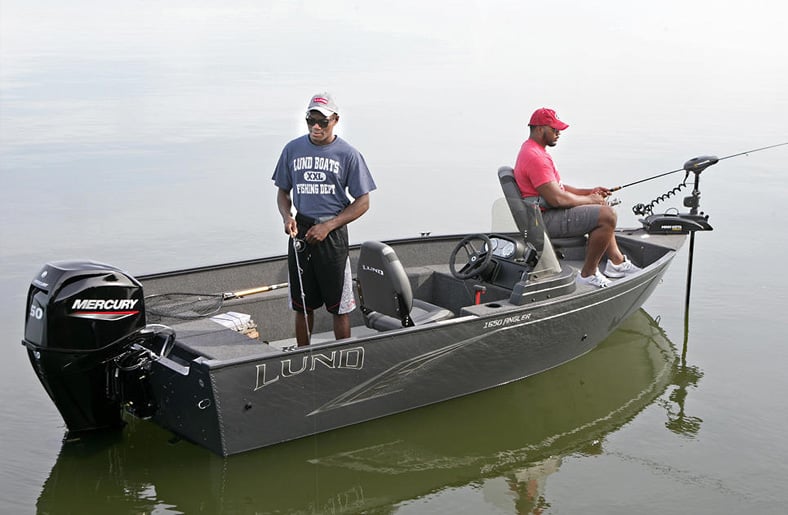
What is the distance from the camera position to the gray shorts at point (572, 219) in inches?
237

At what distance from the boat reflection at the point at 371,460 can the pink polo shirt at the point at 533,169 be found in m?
1.24

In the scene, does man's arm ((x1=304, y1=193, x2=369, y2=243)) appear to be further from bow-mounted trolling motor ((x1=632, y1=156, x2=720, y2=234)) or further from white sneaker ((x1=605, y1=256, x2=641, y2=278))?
bow-mounted trolling motor ((x1=632, y1=156, x2=720, y2=234))

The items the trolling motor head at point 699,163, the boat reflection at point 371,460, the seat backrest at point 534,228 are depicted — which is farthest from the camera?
the trolling motor head at point 699,163

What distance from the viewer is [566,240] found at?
6395 millimetres

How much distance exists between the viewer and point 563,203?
5906mm

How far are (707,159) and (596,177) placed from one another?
4.42 metres

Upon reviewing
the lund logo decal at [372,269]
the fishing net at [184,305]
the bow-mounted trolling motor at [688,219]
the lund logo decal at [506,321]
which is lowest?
the lund logo decal at [506,321]

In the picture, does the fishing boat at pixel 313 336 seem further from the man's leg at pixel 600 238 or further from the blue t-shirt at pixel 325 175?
the blue t-shirt at pixel 325 175

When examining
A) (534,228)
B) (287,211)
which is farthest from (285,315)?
(534,228)

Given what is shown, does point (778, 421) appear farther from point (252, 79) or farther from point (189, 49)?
point (189, 49)

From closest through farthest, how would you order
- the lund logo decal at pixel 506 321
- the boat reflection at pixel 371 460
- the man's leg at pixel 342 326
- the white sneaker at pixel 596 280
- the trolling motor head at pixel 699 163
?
the boat reflection at pixel 371 460, the man's leg at pixel 342 326, the lund logo decal at pixel 506 321, the white sneaker at pixel 596 280, the trolling motor head at pixel 699 163

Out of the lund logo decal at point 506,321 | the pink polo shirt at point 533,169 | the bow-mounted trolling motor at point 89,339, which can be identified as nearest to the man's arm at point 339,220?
the bow-mounted trolling motor at point 89,339

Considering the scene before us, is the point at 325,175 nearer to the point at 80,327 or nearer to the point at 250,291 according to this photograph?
the point at 250,291

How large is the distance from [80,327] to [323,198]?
4.48 feet
